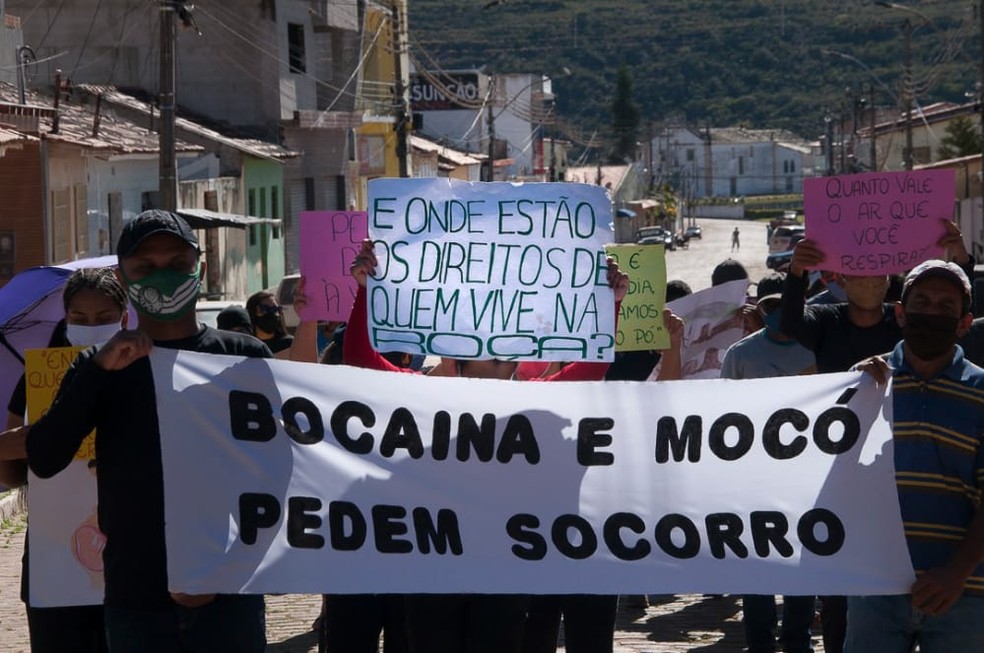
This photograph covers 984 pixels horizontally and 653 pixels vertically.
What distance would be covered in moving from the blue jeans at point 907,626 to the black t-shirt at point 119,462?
2096 mm

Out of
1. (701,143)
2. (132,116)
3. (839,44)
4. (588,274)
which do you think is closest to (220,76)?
(132,116)

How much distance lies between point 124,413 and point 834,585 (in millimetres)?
2224

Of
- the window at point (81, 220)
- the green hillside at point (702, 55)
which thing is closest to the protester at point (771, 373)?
the window at point (81, 220)

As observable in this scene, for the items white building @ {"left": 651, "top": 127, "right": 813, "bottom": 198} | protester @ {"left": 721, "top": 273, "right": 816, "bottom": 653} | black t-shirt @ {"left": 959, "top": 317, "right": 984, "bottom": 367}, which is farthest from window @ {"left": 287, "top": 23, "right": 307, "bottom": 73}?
white building @ {"left": 651, "top": 127, "right": 813, "bottom": 198}

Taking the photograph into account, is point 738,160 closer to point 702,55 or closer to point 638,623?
point 702,55

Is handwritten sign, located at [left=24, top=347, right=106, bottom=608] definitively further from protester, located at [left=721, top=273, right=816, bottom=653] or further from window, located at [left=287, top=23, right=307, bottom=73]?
window, located at [left=287, top=23, right=307, bottom=73]

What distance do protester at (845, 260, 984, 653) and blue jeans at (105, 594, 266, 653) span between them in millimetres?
1870

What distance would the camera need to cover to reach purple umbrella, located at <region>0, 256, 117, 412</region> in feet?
19.9

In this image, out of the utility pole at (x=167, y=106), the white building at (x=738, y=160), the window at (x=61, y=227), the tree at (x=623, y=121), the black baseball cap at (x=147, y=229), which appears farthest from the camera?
the white building at (x=738, y=160)

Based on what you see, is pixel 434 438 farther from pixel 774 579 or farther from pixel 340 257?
pixel 340 257

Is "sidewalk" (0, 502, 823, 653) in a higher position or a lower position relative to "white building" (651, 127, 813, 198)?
lower

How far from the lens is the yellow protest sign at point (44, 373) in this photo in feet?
18.1

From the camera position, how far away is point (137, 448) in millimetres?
4719

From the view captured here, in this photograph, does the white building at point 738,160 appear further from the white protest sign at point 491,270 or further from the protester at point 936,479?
the protester at point 936,479
